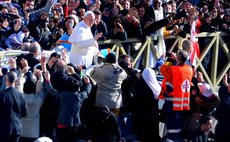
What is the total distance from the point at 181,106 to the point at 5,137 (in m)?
3.33

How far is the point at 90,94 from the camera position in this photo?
17.0 metres

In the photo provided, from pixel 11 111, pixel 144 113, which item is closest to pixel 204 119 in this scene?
pixel 144 113

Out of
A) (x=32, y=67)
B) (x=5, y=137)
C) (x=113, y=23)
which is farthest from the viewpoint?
(x=113, y=23)

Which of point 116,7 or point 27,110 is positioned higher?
point 116,7

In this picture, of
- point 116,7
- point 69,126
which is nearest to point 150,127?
point 69,126

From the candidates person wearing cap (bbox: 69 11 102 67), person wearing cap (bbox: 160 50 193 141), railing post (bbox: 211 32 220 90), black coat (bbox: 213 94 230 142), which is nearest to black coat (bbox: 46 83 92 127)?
person wearing cap (bbox: 160 50 193 141)

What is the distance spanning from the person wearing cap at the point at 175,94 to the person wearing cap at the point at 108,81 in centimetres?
89

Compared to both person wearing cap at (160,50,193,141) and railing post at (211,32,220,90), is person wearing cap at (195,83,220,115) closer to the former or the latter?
person wearing cap at (160,50,193,141)

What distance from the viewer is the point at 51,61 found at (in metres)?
17.4

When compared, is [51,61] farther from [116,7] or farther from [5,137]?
[116,7]

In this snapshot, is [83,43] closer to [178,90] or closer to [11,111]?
[178,90]

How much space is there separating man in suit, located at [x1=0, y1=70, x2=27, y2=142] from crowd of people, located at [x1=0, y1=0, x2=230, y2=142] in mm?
16

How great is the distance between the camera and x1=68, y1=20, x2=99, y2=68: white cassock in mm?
18375

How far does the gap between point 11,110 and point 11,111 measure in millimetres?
18
